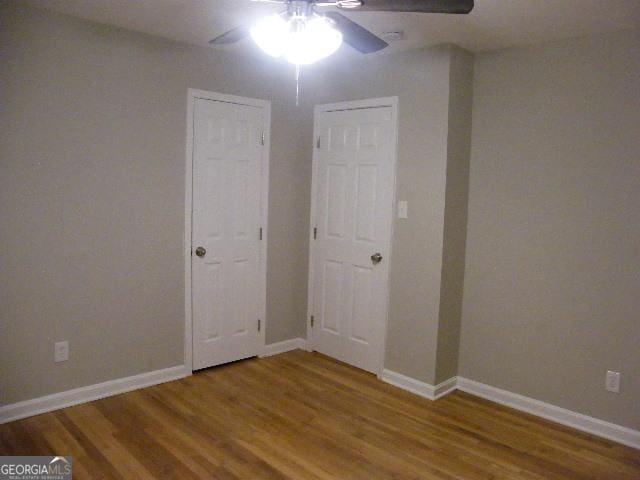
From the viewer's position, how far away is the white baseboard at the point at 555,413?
3000 mm

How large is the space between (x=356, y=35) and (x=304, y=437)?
215 cm

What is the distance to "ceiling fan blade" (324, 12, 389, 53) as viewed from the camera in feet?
6.79

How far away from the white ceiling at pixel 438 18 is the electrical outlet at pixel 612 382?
1.97m

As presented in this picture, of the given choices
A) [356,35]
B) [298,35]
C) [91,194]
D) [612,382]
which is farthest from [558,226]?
[91,194]

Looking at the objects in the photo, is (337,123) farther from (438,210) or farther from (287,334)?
(287,334)

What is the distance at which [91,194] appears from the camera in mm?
3203

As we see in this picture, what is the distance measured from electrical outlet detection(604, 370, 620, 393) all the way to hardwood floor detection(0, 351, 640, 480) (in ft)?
1.01

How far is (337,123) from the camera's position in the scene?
13.3 feet

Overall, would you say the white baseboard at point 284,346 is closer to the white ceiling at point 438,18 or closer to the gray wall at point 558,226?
the gray wall at point 558,226

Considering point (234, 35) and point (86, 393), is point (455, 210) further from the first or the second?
point (86, 393)

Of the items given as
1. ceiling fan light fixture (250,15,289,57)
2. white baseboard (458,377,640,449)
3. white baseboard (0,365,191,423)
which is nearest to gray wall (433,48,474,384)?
white baseboard (458,377,640,449)

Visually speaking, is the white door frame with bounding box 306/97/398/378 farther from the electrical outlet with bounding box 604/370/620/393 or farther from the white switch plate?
the electrical outlet with bounding box 604/370/620/393

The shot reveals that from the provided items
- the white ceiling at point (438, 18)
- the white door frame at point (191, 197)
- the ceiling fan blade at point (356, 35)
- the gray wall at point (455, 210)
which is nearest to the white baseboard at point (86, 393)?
the white door frame at point (191, 197)

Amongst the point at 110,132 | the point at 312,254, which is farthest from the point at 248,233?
the point at 110,132
